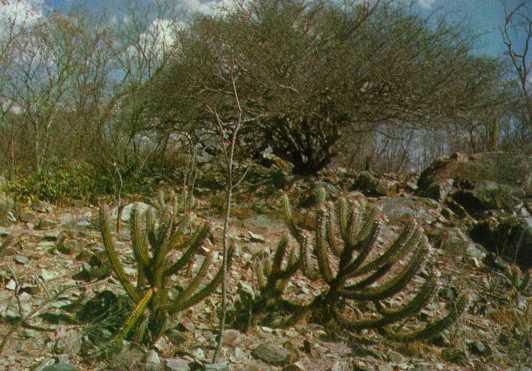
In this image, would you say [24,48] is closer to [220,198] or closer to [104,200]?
[104,200]

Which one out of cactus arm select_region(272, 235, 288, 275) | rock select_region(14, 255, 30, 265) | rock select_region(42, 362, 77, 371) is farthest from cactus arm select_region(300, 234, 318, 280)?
rock select_region(14, 255, 30, 265)

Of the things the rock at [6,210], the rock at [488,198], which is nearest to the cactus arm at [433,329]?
the rock at [6,210]

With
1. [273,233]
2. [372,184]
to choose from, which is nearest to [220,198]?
[273,233]

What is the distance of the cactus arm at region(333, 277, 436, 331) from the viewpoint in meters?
3.11

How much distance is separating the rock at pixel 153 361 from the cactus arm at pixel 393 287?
1427 millimetres

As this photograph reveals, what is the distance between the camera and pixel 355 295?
3352mm

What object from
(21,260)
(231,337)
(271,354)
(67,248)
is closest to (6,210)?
(67,248)

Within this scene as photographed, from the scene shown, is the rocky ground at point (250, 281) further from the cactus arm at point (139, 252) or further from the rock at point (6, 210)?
the cactus arm at point (139, 252)

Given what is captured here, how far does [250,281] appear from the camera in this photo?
382cm

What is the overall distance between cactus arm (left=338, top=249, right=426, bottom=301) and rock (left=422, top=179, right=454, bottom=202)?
440 centimetres

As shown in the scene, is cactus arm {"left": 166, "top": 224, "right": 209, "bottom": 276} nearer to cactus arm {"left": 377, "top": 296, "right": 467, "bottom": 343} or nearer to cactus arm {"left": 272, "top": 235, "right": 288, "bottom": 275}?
cactus arm {"left": 272, "top": 235, "right": 288, "bottom": 275}

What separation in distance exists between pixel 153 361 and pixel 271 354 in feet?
2.28

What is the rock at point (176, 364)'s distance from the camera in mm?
2433

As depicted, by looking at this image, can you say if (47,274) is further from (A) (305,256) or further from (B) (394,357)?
(B) (394,357)
